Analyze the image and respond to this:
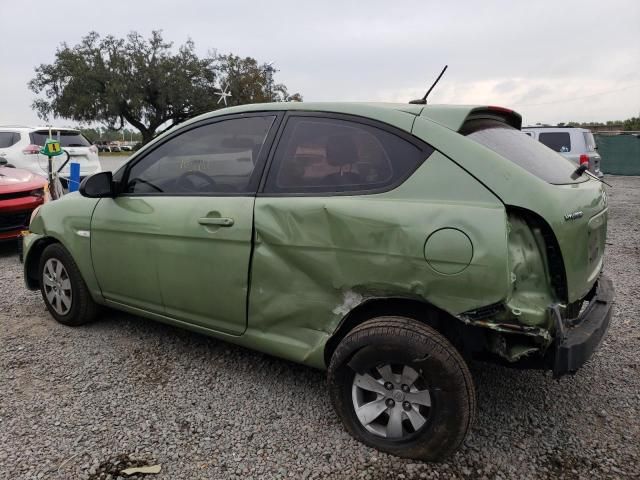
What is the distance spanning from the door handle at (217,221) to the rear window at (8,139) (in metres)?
8.96

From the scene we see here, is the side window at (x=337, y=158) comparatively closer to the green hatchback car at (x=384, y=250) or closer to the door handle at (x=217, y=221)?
the green hatchback car at (x=384, y=250)

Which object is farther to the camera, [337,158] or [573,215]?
[337,158]

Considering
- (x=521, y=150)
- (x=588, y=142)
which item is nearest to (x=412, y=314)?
(x=521, y=150)

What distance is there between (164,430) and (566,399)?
2255 mm

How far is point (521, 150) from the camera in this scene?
2.48 m

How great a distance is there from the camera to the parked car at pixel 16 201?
605cm

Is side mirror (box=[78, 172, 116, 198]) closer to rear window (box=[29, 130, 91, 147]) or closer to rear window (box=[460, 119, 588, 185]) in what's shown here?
rear window (box=[460, 119, 588, 185])

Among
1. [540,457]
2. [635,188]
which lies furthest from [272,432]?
[635,188]

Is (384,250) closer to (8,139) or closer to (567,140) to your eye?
(8,139)

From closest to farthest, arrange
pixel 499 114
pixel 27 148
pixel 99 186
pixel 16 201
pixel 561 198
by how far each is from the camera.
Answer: pixel 561 198 → pixel 499 114 → pixel 99 186 → pixel 16 201 → pixel 27 148

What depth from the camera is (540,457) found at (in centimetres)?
232

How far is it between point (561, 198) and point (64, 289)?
3.49 m

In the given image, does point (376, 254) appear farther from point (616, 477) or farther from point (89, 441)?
point (89, 441)

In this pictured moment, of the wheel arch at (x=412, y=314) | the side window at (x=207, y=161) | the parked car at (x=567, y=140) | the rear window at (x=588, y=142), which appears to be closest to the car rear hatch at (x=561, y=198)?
the wheel arch at (x=412, y=314)
